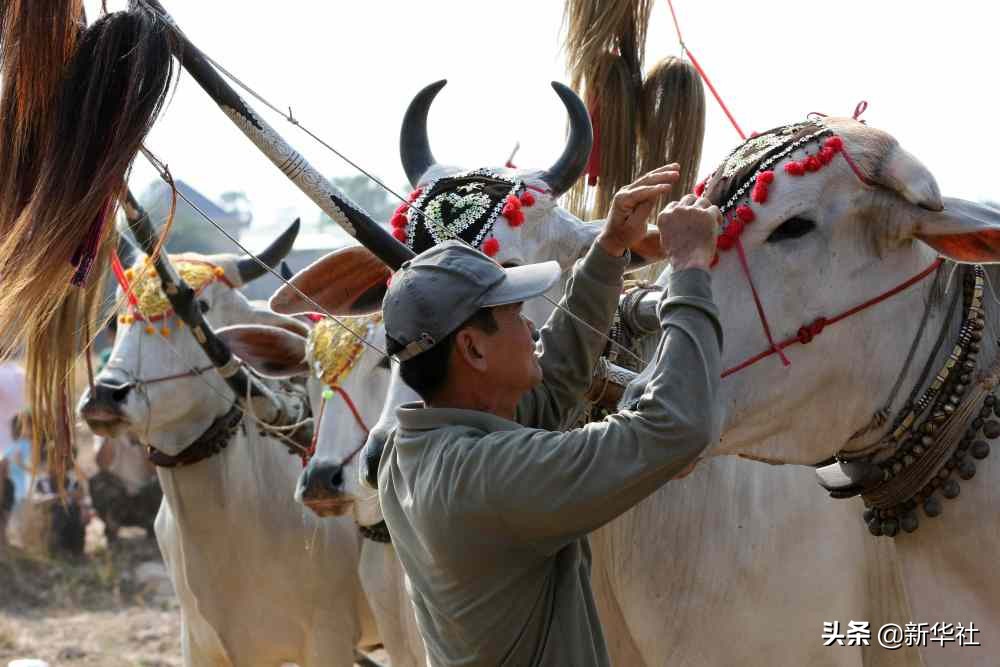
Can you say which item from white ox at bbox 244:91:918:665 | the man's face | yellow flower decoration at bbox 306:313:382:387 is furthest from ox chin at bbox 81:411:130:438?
the man's face

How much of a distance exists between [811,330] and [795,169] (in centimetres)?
33

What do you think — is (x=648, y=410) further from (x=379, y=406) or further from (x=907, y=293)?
(x=379, y=406)

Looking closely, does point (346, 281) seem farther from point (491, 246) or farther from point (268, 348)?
point (268, 348)

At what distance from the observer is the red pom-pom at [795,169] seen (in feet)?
8.85

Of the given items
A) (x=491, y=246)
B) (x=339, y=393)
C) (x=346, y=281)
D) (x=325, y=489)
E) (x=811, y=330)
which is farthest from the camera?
(x=339, y=393)

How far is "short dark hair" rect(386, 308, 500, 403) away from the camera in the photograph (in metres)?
2.38

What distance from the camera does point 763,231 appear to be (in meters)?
2.69

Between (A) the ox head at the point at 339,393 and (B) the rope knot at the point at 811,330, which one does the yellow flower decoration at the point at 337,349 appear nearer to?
(A) the ox head at the point at 339,393

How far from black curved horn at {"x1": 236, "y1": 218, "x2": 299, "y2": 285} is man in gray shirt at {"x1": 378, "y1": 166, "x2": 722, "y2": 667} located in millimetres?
3816

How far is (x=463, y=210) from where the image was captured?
12.0 ft

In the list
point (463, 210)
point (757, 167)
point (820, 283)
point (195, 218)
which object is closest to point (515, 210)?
point (463, 210)

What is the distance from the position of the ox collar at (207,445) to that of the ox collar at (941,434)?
3.67m

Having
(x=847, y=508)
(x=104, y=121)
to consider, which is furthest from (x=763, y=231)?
(x=104, y=121)

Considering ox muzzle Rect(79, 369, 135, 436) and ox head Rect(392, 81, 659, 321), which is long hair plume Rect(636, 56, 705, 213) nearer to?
ox head Rect(392, 81, 659, 321)
